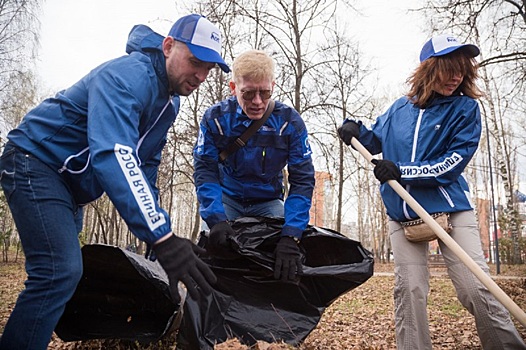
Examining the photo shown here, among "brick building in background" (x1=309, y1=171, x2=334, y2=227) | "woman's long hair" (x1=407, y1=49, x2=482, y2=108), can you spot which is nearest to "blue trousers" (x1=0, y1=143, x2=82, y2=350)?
"woman's long hair" (x1=407, y1=49, x2=482, y2=108)

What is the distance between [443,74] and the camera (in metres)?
2.76

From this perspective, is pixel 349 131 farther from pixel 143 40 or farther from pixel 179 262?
pixel 179 262

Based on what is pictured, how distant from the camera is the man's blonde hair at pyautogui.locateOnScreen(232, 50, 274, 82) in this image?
8.92 feet

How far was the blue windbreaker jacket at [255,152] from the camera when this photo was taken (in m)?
3.01

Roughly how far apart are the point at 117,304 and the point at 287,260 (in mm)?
1438

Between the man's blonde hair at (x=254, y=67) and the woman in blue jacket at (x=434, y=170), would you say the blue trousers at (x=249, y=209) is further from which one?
the man's blonde hair at (x=254, y=67)

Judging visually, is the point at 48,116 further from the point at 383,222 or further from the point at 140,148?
the point at 383,222

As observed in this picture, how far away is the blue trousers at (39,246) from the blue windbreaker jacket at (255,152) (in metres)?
1.14

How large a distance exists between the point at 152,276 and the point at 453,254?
1974mm

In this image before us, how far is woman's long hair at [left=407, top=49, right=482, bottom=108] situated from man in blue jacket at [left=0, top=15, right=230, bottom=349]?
4.95 feet

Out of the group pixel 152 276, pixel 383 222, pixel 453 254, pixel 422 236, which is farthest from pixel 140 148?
pixel 383 222

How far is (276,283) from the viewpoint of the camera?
9.50 feet

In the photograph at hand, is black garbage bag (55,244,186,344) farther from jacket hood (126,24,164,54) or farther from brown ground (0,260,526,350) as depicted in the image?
jacket hood (126,24,164,54)

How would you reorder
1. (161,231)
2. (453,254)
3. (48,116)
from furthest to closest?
(453,254), (48,116), (161,231)
